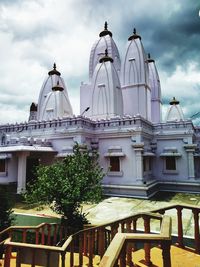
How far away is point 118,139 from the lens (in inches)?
625

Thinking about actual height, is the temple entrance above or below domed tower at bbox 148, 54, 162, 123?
below

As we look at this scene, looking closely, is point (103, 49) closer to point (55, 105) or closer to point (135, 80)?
point (135, 80)

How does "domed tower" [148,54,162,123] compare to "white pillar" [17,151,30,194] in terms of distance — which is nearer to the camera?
"white pillar" [17,151,30,194]

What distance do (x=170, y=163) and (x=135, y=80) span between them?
350 inches

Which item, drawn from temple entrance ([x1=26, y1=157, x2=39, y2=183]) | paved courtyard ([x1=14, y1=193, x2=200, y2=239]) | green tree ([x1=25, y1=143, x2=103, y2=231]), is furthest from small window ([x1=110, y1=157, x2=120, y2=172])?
green tree ([x1=25, y1=143, x2=103, y2=231])

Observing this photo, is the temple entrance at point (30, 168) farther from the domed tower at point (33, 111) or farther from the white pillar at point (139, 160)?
the domed tower at point (33, 111)

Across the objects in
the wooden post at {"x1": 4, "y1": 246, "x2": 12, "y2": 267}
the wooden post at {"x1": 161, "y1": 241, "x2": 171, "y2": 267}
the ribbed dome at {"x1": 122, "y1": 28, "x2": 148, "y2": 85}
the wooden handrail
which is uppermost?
the ribbed dome at {"x1": 122, "y1": 28, "x2": 148, "y2": 85}

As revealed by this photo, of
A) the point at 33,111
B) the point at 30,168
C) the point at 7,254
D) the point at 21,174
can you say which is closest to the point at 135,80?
the point at 30,168

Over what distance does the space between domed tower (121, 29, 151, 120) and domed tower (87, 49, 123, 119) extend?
6.43 feet

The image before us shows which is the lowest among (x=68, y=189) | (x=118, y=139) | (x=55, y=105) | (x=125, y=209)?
(x=125, y=209)

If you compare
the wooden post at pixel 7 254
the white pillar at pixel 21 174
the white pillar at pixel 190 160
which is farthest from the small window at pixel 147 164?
the wooden post at pixel 7 254

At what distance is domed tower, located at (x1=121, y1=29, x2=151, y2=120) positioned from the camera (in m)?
21.1

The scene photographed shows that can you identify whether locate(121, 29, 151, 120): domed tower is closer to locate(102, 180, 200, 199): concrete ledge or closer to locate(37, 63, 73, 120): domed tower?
locate(37, 63, 73, 120): domed tower

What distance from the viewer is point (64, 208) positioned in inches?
307
